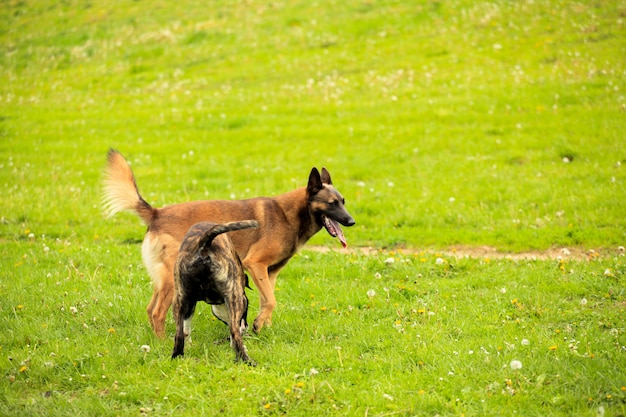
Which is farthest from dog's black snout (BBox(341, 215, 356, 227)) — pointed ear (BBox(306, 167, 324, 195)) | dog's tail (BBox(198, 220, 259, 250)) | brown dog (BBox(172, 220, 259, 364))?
dog's tail (BBox(198, 220, 259, 250))

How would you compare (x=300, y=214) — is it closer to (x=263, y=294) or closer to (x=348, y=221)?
(x=348, y=221)

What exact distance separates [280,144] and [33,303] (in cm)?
920

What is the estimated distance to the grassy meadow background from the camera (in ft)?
18.7

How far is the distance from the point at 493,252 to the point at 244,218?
442cm

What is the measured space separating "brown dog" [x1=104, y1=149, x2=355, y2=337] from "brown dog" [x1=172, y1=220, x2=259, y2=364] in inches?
28.9

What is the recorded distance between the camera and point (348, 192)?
13.1 metres

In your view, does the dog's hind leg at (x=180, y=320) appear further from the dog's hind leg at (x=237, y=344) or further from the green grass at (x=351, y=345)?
the dog's hind leg at (x=237, y=344)

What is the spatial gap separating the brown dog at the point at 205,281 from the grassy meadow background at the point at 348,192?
277mm

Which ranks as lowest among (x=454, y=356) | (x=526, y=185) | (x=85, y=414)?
(x=526, y=185)

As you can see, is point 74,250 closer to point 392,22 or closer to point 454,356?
point 454,356

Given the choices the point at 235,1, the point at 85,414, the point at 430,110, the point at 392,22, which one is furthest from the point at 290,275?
the point at 235,1

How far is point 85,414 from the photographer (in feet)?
17.0

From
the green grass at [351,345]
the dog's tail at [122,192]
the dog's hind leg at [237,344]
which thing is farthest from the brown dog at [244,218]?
the dog's hind leg at [237,344]

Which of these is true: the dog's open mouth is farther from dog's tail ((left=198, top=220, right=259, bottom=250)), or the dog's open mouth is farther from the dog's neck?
dog's tail ((left=198, top=220, right=259, bottom=250))
